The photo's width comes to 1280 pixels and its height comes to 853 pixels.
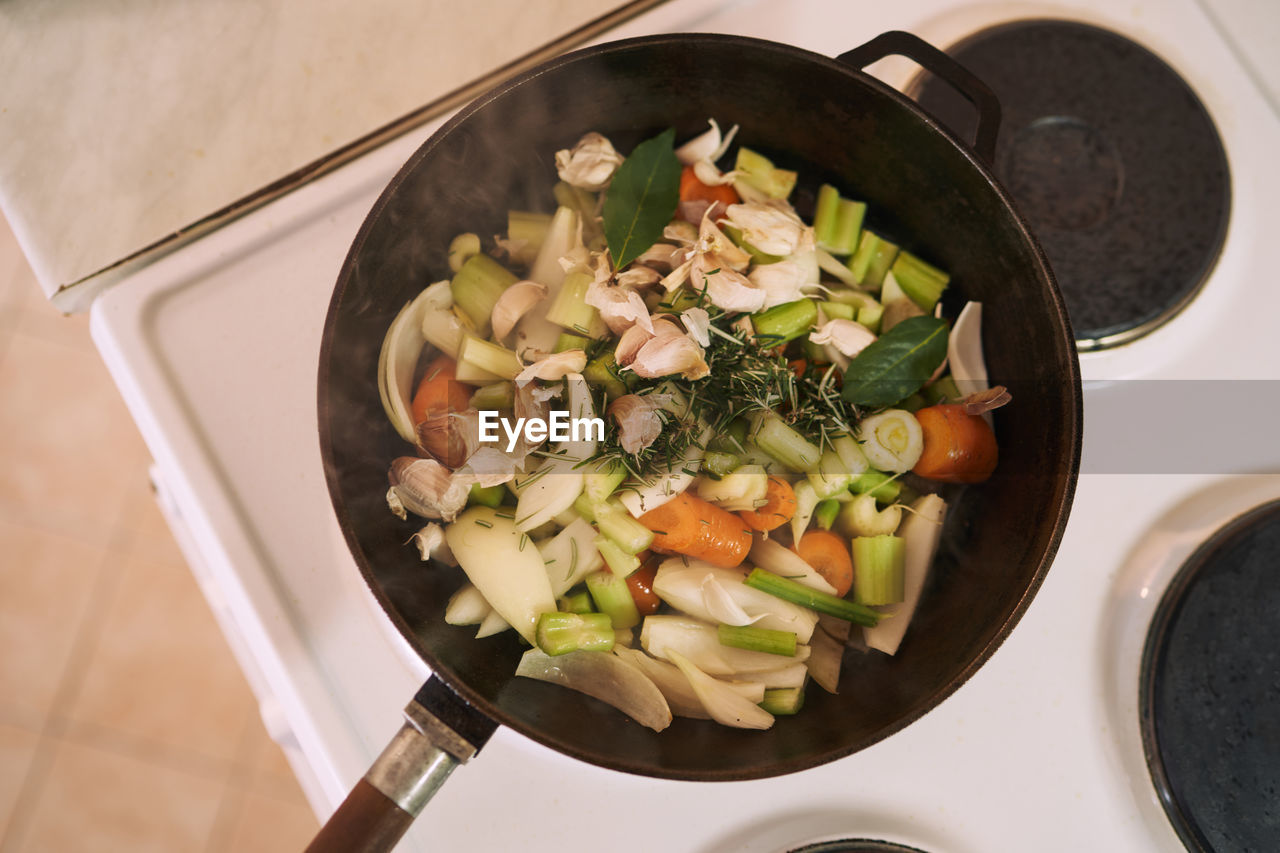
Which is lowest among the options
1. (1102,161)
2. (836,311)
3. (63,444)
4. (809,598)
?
(63,444)

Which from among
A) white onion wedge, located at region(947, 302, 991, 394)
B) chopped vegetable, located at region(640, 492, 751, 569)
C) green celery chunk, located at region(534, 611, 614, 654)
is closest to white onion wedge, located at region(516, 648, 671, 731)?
green celery chunk, located at region(534, 611, 614, 654)

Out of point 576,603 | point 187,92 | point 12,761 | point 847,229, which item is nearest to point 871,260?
point 847,229

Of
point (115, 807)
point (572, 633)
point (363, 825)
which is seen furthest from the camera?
point (115, 807)

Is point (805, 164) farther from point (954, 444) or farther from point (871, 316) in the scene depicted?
point (954, 444)

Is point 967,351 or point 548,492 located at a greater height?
point 967,351

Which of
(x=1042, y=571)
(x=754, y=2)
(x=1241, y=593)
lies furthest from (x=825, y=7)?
(x=1241, y=593)

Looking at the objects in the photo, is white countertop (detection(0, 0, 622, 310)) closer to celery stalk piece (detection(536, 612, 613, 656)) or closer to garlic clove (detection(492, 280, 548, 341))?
garlic clove (detection(492, 280, 548, 341))

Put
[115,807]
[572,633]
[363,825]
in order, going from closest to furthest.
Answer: [363,825] → [572,633] → [115,807]
